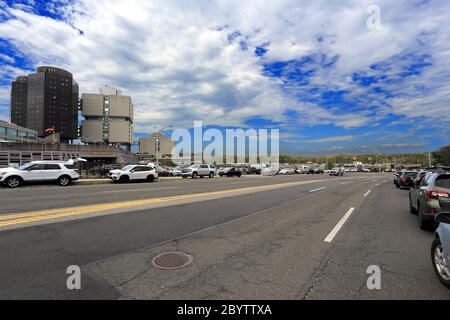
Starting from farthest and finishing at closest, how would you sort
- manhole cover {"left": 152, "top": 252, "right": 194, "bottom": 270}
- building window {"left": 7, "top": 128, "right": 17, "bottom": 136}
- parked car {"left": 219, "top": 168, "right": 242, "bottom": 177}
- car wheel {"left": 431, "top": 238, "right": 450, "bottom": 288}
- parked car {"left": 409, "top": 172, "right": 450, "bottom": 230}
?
building window {"left": 7, "top": 128, "right": 17, "bottom": 136} → parked car {"left": 219, "top": 168, "right": 242, "bottom": 177} → parked car {"left": 409, "top": 172, "right": 450, "bottom": 230} → manhole cover {"left": 152, "top": 252, "right": 194, "bottom": 270} → car wheel {"left": 431, "top": 238, "right": 450, "bottom": 288}

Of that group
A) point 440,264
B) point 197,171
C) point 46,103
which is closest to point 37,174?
point 197,171

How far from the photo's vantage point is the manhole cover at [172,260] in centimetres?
463

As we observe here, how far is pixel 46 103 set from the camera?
387ft

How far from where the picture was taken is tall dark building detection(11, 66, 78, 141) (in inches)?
4614

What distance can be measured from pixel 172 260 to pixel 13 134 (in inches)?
4082

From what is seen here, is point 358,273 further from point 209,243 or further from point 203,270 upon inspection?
point 209,243

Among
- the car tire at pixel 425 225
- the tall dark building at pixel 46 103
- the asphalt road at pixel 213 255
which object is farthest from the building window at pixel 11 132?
the car tire at pixel 425 225

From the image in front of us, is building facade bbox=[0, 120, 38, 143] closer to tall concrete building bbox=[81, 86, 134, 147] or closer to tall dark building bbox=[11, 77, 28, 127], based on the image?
tall concrete building bbox=[81, 86, 134, 147]

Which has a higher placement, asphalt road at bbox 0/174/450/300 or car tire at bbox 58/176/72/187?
car tire at bbox 58/176/72/187

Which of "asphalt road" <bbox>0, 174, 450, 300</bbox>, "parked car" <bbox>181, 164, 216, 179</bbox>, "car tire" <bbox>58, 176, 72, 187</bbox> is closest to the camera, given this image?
"asphalt road" <bbox>0, 174, 450, 300</bbox>

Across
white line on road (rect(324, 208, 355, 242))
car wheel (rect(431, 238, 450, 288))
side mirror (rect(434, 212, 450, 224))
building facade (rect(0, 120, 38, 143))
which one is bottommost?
white line on road (rect(324, 208, 355, 242))

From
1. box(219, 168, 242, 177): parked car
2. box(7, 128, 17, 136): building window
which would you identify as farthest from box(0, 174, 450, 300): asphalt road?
box(7, 128, 17, 136): building window

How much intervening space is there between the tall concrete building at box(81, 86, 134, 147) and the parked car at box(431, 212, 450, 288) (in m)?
123

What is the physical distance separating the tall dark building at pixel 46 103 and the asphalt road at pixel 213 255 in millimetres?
128404
